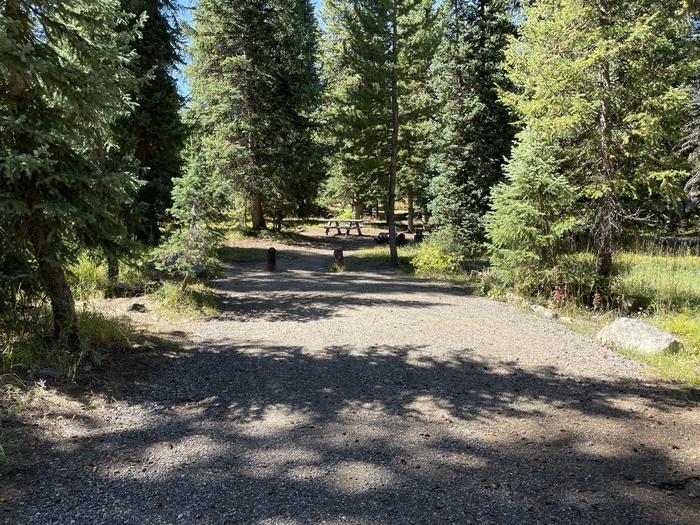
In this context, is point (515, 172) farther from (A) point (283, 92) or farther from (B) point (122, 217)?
(A) point (283, 92)

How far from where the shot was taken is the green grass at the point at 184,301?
8.34 m

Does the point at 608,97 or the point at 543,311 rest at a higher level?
the point at 608,97

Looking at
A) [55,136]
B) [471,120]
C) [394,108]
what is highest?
[394,108]

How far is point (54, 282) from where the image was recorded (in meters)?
5.39

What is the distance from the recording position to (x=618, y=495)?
3246mm

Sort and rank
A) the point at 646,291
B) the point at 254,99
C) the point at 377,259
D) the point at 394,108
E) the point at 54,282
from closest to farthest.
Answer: the point at 54,282 < the point at 646,291 < the point at 394,108 < the point at 377,259 < the point at 254,99

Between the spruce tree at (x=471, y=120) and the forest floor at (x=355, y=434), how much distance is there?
9.78 meters

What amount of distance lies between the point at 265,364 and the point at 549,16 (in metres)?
9.97

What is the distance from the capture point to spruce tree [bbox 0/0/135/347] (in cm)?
450

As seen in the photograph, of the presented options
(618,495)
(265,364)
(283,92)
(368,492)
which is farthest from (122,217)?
(283,92)

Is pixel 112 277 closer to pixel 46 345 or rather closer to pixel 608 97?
pixel 46 345

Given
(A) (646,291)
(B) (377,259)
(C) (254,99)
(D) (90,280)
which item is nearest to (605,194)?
(A) (646,291)

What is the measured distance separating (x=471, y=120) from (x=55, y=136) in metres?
14.6

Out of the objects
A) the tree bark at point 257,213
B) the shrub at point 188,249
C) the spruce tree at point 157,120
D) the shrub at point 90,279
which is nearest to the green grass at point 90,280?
the shrub at point 90,279
